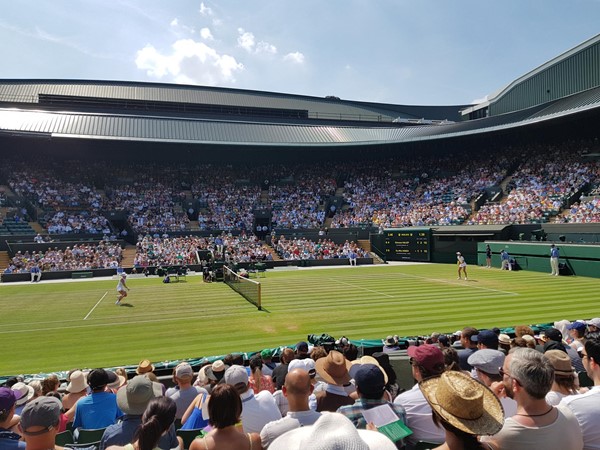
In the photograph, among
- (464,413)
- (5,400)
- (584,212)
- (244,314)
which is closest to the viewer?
(464,413)

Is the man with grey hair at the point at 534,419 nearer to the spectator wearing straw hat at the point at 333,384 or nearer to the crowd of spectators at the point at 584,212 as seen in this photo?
the spectator wearing straw hat at the point at 333,384

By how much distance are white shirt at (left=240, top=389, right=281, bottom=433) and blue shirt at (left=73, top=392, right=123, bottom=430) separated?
1.85 m

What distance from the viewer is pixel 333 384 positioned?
4820 mm

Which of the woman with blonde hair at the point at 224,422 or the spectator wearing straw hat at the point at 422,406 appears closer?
the woman with blonde hair at the point at 224,422

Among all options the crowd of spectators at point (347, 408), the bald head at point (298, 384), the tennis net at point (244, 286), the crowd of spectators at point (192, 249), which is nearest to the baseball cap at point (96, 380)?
the crowd of spectators at point (347, 408)

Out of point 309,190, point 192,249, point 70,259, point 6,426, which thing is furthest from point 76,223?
point 6,426

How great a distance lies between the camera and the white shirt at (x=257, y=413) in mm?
4352

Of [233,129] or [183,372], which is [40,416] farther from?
[233,129]

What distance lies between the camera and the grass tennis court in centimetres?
1261

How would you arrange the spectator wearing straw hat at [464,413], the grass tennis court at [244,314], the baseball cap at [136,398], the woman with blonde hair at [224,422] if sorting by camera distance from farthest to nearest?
the grass tennis court at [244,314] < the baseball cap at [136,398] < the woman with blonde hair at [224,422] < the spectator wearing straw hat at [464,413]

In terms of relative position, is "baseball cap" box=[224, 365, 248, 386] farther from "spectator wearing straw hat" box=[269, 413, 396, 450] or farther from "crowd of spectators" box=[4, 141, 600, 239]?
"crowd of spectators" box=[4, 141, 600, 239]

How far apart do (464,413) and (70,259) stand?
134ft

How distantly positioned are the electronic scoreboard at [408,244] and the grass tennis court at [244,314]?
1416cm

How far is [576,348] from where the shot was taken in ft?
23.0
